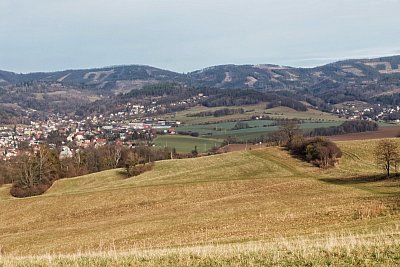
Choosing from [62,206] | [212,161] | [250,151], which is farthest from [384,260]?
[250,151]

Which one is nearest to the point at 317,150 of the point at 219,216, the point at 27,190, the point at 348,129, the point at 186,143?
the point at 219,216

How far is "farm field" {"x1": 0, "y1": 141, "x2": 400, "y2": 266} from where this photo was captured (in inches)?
583

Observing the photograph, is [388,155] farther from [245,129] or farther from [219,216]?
[245,129]

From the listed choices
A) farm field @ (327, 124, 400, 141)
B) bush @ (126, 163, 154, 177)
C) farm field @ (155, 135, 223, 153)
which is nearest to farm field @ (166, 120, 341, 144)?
farm field @ (155, 135, 223, 153)

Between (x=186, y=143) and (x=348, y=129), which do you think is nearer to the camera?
(x=186, y=143)

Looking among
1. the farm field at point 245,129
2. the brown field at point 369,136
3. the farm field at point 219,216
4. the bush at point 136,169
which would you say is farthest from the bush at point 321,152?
the farm field at point 245,129

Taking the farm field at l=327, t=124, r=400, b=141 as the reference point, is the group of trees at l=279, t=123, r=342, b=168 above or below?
above

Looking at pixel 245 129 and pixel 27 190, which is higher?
pixel 245 129

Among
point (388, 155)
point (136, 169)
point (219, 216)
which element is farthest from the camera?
point (136, 169)

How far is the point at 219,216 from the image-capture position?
4259 centimetres

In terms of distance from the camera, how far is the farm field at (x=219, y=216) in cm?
1480

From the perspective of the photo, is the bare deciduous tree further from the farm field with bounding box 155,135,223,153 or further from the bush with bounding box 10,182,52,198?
the farm field with bounding box 155,135,223,153

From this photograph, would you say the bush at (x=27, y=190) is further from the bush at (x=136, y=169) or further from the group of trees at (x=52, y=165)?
the bush at (x=136, y=169)

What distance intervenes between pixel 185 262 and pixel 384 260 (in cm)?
584
